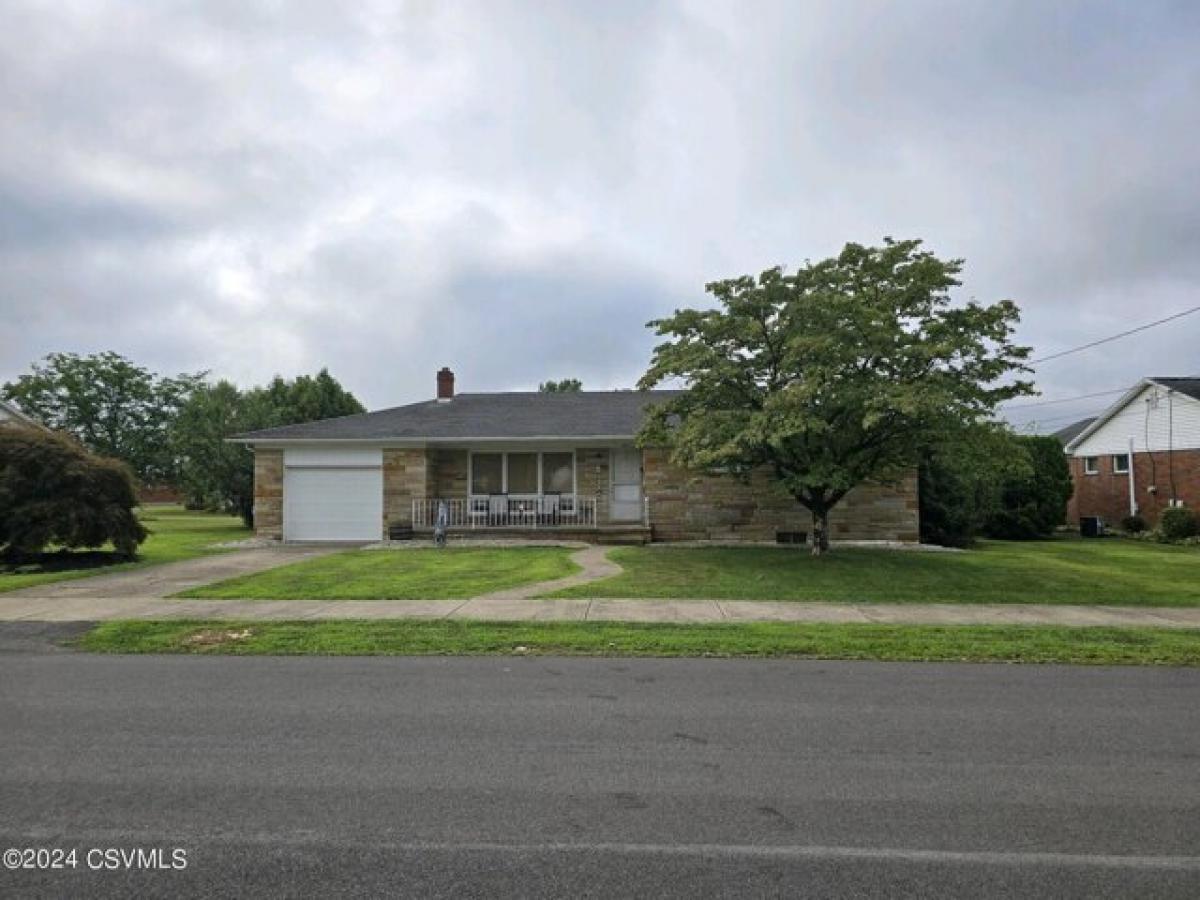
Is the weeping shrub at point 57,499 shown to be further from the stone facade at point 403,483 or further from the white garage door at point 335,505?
the stone facade at point 403,483

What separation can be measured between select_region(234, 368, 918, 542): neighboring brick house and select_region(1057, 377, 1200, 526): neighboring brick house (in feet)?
39.6

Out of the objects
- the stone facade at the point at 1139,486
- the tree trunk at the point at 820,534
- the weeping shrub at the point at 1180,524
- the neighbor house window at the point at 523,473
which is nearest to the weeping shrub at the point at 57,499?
the neighbor house window at the point at 523,473

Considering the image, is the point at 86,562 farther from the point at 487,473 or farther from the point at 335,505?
the point at 487,473

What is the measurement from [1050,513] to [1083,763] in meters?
24.1

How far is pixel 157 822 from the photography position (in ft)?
12.3

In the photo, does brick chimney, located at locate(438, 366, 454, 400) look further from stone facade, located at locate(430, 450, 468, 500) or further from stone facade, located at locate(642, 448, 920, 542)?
stone facade, located at locate(642, 448, 920, 542)

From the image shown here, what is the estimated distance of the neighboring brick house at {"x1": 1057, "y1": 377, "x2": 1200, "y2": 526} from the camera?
24859mm

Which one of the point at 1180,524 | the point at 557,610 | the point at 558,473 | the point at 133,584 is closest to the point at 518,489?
the point at 558,473

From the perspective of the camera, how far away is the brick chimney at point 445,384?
25.5m

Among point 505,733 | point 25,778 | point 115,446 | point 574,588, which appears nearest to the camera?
point 25,778

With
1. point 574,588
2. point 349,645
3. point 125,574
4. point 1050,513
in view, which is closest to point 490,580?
point 574,588

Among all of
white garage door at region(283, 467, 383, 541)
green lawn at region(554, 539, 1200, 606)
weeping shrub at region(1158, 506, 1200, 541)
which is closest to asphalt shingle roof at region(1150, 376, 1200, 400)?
weeping shrub at region(1158, 506, 1200, 541)

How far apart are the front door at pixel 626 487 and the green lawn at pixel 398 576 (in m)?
3.66

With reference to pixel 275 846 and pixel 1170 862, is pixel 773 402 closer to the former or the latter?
pixel 1170 862
